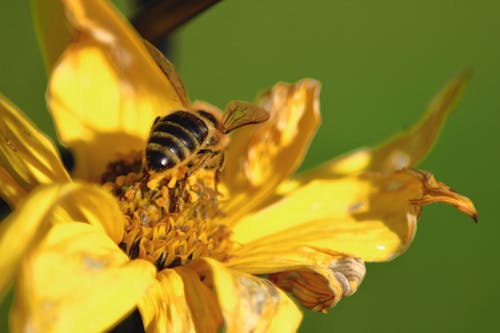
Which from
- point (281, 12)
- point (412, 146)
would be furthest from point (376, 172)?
point (281, 12)

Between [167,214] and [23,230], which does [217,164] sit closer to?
[167,214]

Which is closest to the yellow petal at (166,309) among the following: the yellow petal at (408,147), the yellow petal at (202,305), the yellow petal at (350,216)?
the yellow petal at (202,305)

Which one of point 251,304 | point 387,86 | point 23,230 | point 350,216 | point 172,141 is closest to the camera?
point 23,230

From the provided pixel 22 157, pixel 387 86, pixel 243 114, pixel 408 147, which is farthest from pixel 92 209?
pixel 387 86

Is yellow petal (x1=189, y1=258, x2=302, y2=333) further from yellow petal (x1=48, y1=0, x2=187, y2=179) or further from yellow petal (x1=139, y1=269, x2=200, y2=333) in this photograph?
yellow petal (x1=48, y1=0, x2=187, y2=179)

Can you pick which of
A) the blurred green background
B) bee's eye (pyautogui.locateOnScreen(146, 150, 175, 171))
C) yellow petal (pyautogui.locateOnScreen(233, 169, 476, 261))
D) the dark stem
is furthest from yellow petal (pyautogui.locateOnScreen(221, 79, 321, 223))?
the blurred green background
